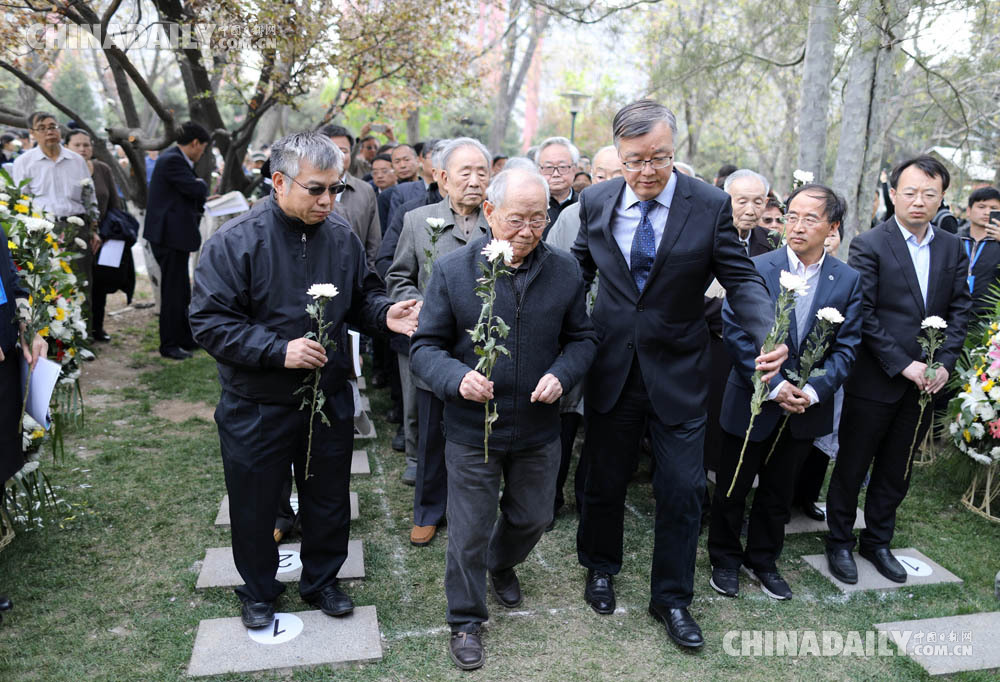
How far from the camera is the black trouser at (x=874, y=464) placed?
412cm

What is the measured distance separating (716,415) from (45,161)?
6.93 m

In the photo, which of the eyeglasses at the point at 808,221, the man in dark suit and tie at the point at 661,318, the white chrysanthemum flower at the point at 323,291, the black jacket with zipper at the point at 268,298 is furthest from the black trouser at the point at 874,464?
the white chrysanthemum flower at the point at 323,291

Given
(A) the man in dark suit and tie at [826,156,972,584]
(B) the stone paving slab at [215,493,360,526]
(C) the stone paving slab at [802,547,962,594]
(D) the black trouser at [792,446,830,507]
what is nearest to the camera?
(A) the man in dark suit and tie at [826,156,972,584]

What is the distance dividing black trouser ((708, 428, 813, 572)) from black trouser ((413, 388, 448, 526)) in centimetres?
151

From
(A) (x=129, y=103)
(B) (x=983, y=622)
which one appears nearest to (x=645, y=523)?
(B) (x=983, y=622)

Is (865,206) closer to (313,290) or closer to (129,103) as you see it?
(313,290)

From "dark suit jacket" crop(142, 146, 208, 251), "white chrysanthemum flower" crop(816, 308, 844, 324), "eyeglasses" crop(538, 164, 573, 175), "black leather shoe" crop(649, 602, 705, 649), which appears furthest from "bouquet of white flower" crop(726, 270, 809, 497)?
"dark suit jacket" crop(142, 146, 208, 251)

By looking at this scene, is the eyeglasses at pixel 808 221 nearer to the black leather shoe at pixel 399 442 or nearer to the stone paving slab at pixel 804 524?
the stone paving slab at pixel 804 524

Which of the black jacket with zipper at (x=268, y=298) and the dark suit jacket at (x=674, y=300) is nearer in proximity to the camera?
the black jacket with zipper at (x=268, y=298)

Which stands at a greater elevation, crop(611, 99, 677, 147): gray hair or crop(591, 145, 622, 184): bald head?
crop(611, 99, 677, 147): gray hair

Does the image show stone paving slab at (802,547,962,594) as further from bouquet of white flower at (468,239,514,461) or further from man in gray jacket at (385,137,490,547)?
bouquet of white flower at (468,239,514,461)

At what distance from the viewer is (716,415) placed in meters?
4.78

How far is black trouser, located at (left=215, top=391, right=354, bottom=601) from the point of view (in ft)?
10.6

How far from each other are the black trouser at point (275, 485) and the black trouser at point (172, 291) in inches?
206
